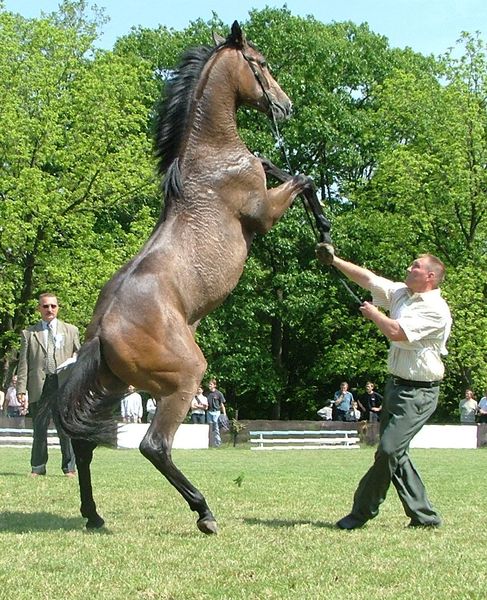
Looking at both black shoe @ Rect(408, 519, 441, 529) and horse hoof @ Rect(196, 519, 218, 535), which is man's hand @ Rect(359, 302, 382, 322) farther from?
horse hoof @ Rect(196, 519, 218, 535)

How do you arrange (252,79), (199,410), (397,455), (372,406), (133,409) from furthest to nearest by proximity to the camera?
(372,406)
(199,410)
(133,409)
(252,79)
(397,455)

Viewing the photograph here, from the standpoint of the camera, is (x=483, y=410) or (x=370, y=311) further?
(x=483, y=410)

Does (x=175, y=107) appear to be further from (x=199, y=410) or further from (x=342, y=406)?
(x=342, y=406)

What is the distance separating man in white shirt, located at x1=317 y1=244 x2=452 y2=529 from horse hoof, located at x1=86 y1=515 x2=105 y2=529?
193 cm

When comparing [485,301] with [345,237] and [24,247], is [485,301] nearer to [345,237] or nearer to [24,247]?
[345,237]

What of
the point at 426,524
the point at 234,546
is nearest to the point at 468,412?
the point at 426,524

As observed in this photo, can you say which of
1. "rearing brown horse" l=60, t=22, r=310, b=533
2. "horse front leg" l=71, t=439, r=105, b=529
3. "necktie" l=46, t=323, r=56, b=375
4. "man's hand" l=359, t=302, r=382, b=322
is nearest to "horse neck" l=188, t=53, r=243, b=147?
"rearing brown horse" l=60, t=22, r=310, b=533

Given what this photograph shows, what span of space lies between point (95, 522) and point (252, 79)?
397cm

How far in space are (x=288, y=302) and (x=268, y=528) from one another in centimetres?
3051

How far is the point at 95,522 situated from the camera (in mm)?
7625

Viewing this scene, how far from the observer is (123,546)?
6547 mm

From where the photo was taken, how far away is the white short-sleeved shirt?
7.48 m

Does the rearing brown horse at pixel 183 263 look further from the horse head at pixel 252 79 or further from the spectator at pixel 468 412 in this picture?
the spectator at pixel 468 412

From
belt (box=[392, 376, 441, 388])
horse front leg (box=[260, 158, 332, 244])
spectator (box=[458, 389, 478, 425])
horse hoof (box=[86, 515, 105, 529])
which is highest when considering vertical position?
horse front leg (box=[260, 158, 332, 244])
